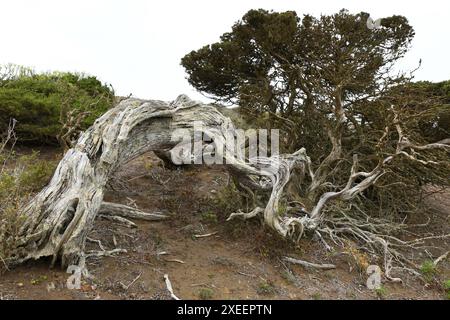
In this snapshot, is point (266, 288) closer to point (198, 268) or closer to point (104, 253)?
point (198, 268)

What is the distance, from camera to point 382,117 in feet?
23.9

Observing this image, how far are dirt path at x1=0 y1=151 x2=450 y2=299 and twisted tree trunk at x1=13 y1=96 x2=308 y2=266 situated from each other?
0.95ft

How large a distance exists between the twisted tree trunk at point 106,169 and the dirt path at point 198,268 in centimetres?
29

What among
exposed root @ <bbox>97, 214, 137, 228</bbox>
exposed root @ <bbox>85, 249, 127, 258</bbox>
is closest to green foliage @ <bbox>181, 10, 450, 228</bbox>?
exposed root @ <bbox>97, 214, 137, 228</bbox>

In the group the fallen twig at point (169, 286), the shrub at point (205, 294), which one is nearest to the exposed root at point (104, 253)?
the fallen twig at point (169, 286)

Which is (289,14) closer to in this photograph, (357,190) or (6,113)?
(357,190)

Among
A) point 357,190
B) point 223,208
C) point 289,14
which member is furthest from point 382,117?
point 223,208

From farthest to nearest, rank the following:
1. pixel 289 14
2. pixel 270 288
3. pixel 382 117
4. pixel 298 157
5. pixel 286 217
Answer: pixel 289 14
pixel 382 117
pixel 298 157
pixel 286 217
pixel 270 288

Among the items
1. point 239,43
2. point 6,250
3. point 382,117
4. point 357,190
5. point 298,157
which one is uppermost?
point 239,43

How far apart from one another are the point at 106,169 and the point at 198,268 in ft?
5.22

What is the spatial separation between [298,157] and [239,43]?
3475mm

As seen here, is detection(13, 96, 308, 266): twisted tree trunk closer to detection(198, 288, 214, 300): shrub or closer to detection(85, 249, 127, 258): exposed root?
detection(85, 249, 127, 258): exposed root

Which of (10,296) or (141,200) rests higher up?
(141,200)

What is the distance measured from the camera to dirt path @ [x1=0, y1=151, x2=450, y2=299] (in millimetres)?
4227
